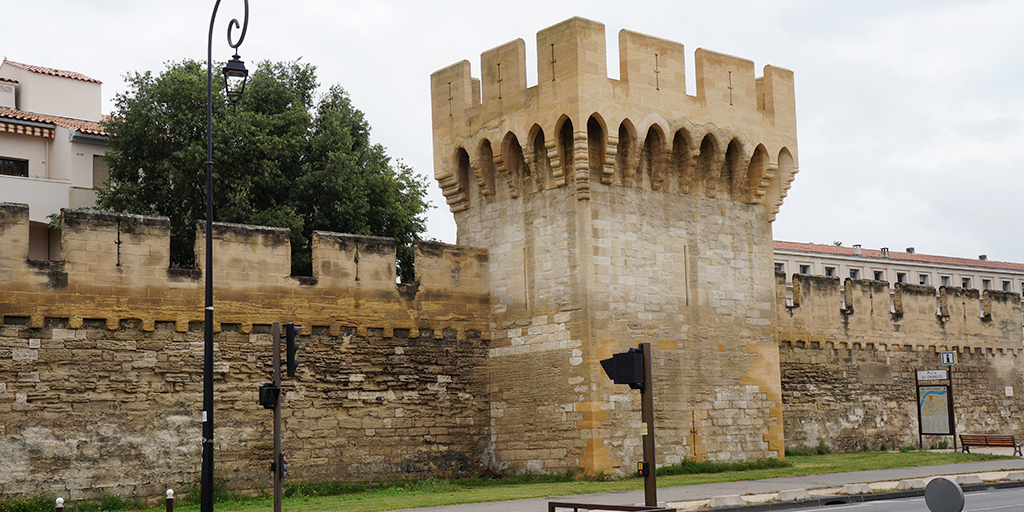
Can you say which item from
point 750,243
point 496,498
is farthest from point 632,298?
point 496,498

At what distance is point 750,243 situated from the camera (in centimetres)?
2241

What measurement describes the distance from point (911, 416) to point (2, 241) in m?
22.3

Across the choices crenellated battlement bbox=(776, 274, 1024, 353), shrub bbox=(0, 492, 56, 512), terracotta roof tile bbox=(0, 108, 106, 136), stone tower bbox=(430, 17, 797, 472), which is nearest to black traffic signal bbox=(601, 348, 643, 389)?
stone tower bbox=(430, 17, 797, 472)

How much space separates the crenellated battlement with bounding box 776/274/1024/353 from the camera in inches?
1014

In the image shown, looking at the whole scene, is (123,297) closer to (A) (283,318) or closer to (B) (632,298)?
(A) (283,318)

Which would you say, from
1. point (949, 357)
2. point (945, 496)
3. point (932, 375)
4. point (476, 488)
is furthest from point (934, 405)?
point (945, 496)

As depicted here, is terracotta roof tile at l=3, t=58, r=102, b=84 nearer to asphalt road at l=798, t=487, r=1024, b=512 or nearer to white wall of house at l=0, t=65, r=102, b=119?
white wall of house at l=0, t=65, r=102, b=119

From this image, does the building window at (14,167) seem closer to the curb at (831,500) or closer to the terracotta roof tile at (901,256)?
the curb at (831,500)

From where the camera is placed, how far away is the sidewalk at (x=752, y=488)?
48.6 feet

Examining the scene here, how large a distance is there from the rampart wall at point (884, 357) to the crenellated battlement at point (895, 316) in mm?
27

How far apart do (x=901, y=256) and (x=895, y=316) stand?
43.6 metres

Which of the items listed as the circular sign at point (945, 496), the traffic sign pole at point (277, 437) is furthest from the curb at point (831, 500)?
the circular sign at point (945, 496)

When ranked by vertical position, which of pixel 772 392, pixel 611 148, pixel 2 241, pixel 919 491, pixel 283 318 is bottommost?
pixel 919 491

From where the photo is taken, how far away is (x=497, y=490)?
700 inches
